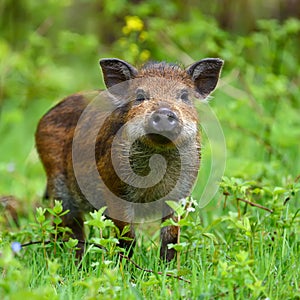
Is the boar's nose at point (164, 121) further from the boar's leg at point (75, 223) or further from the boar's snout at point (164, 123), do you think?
the boar's leg at point (75, 223)

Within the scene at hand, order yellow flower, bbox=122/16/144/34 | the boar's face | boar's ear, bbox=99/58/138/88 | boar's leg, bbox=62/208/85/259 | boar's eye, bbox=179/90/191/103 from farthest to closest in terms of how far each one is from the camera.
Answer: yellow flower, bbox=122/16/144/34
boar's leg, bbox=62/208/85/259
boar's ear, bbox=99/58/138/88
boar's eye, bbox=179/90/191/103
the boar's face

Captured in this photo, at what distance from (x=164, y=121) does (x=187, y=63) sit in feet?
15.1

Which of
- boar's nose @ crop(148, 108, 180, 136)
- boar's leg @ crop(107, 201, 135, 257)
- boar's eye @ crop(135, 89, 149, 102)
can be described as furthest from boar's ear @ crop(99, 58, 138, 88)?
boar's leg @ crop(107, 201, 135, 257)

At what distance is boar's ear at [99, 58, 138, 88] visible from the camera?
523 cm

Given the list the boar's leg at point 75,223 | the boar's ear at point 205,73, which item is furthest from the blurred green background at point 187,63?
the boar's ear at point 205,73

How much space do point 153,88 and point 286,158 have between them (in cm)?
285

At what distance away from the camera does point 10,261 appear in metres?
3.31

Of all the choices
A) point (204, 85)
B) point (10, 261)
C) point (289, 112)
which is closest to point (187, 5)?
point (289, 112)

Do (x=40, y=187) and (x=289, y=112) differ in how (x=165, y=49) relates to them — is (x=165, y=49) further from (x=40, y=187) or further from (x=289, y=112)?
(x=40, y=187)

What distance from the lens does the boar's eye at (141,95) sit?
4988 millimetres

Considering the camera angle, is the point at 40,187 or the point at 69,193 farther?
the point at 40,187

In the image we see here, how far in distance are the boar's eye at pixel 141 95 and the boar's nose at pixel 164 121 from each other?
0.45m

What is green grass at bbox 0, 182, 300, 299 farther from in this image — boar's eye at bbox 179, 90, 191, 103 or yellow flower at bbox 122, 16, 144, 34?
yellow flower at bbox 122, 16, 144, 34

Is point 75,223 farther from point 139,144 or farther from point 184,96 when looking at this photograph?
point 184,96
